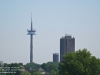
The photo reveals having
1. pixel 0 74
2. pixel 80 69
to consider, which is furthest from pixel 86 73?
pixel 0 74

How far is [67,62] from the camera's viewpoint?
96.9 m

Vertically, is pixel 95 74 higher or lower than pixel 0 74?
lower

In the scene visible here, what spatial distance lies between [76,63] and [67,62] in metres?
2.05

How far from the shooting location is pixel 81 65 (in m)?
95.3

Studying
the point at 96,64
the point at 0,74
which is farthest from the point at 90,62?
the point at 0,74

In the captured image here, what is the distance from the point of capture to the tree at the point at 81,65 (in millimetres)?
94938

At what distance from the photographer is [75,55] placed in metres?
99.4

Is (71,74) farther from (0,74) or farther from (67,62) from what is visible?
(0,74)

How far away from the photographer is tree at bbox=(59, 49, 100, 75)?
94.9m

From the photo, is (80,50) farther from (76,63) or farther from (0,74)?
(0,74)

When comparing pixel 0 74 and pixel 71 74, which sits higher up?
pixel 0 74

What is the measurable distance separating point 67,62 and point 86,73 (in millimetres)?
3859

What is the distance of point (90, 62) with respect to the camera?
9631cm

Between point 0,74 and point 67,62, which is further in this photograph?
point 0,74
